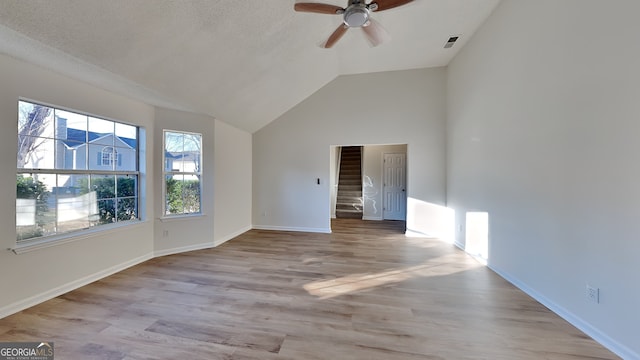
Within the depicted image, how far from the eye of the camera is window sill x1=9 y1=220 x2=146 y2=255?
223 centimetres

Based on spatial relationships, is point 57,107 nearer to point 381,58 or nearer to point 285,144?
point 285,144

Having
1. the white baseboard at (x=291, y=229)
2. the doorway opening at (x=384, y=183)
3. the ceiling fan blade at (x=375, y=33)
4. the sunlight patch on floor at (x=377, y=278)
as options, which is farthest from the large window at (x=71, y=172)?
the doorway opening at (x=384, y=183)

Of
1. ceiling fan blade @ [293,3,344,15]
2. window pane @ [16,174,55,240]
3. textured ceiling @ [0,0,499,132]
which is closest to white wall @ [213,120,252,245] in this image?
textured ceiling @ [0,0,499,132]

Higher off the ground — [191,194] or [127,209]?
[191,194]

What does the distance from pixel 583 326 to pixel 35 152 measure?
5386mm

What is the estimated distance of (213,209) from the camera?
4.18 metres

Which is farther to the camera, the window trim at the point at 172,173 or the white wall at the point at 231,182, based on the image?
the white wall at the point at 231,182

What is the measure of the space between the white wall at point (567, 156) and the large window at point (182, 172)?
4629 millimetres

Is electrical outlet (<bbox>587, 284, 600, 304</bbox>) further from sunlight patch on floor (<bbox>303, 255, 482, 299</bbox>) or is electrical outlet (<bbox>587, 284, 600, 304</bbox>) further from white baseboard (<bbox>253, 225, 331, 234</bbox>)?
white baseboard (<bbox>253, 225, 331, 234</bbox>)

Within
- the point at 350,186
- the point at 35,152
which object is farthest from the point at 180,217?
the point at 350,186

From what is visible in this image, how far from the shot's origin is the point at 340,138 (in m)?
5.24

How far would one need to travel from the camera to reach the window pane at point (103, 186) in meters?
2.98

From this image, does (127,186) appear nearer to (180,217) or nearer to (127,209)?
(127,209)

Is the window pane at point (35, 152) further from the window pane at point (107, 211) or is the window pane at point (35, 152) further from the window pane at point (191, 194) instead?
the window pane at point (191, 194)
